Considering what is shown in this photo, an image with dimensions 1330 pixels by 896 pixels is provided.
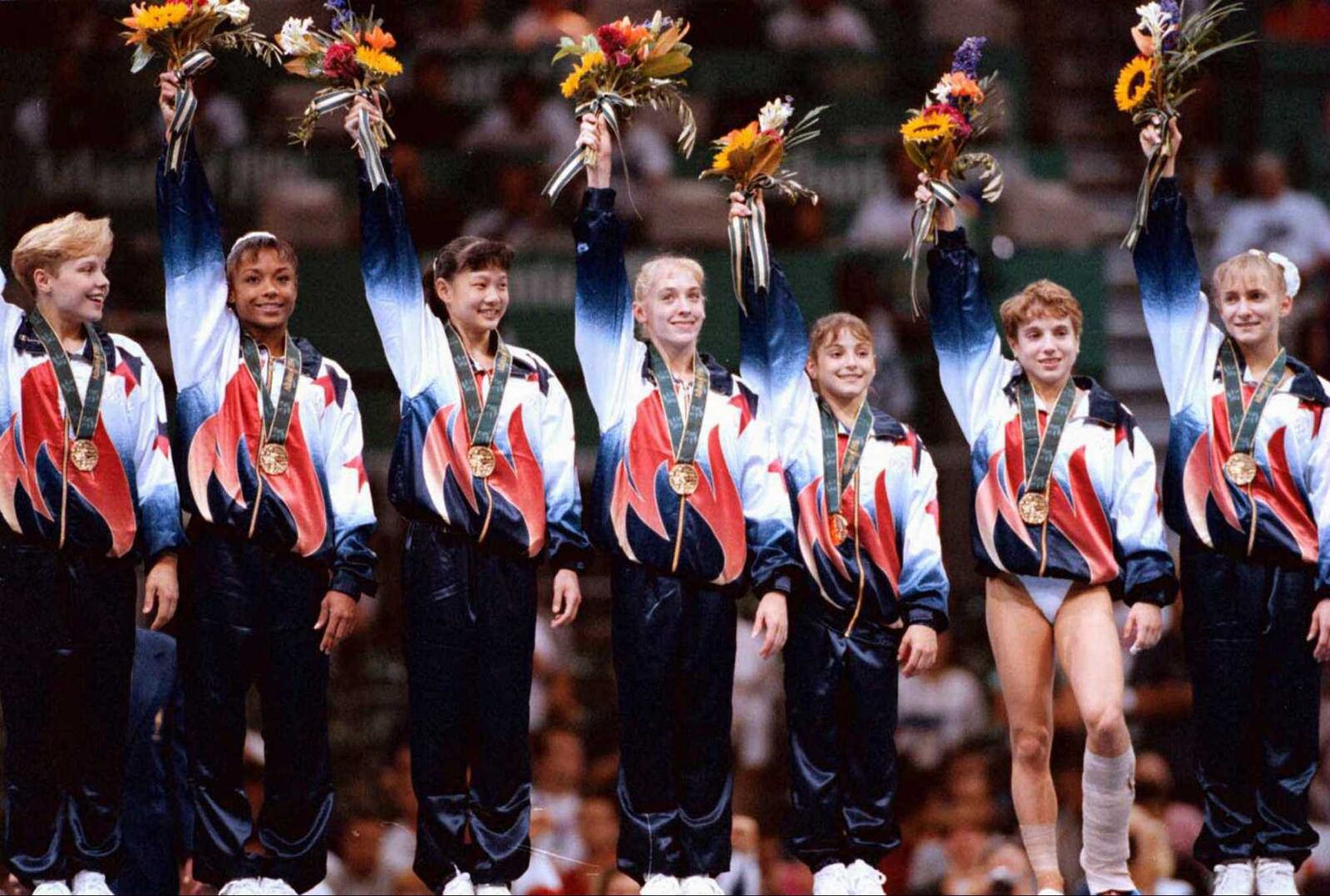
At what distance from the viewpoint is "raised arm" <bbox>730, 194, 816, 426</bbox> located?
21.1 ft

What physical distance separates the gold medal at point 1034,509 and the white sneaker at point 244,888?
2.49 m

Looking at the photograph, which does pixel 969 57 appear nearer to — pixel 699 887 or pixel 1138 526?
pixel 1138 526

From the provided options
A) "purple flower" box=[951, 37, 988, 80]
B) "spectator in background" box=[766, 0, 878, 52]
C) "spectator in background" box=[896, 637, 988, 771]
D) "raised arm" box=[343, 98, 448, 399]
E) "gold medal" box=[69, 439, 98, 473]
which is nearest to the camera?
"gold medal" box=[69, 439, 98, 473]

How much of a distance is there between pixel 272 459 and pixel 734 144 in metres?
1.70

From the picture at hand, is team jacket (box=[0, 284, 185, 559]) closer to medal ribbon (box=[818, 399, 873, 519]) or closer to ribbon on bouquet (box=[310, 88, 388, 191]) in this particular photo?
ribbon on bouquet (box=[310, 88, 388, 191])

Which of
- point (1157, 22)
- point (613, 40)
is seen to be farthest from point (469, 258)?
point (1157, 22)

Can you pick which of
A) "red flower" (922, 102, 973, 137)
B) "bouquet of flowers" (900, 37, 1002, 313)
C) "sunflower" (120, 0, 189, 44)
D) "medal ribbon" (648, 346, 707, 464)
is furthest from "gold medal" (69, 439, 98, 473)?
"red flower" (922, 102, 973, 137)

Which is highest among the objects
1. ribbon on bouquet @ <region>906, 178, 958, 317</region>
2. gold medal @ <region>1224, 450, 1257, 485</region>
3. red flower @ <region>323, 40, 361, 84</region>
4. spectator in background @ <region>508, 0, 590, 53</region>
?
spectator in background @ <region>508, 0, 590, 53</region>

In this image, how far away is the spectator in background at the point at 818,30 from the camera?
9297mm

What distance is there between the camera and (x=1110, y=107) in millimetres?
9883

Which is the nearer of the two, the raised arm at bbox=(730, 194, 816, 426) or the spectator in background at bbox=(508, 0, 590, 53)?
the raised arm at bbox=(730, 194, 816, 426)

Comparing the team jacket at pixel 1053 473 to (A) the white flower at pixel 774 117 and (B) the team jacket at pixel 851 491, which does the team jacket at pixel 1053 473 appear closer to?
(B) the team jacket at pixel 851 491

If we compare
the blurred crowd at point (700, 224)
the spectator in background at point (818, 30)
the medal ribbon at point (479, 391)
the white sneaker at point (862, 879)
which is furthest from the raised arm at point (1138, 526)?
the spectator in background at point (818, 30)

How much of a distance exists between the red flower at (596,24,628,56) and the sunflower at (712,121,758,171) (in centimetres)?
43
